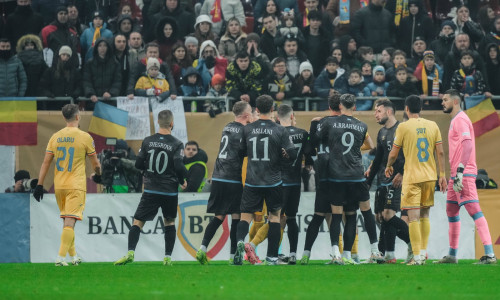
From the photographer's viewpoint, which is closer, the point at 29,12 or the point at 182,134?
the point at 182,134

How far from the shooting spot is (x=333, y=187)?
47.8 feet

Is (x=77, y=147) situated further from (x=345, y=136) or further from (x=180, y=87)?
(x=180, y=87)

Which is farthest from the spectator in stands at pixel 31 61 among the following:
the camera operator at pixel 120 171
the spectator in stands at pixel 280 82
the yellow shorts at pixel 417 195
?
the yellow shorts at pixel 417 195

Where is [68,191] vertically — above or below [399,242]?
above

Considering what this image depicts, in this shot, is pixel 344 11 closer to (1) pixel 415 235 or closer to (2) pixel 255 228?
(2) pixel 255 228

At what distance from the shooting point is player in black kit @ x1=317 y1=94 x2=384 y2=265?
1450cm

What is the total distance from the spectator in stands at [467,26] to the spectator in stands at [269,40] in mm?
4306

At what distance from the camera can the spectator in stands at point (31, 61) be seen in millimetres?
20547

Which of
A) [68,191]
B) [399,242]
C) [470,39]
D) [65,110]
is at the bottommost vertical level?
[399,242]

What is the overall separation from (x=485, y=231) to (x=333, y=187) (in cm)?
239

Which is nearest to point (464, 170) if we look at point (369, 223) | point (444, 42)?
point (369, 223)

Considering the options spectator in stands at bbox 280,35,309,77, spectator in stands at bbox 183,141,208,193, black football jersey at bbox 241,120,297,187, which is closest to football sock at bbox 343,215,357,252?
black football jersey at bbox 241,120,297,187

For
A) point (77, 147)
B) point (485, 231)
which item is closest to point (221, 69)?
point (77, 147)

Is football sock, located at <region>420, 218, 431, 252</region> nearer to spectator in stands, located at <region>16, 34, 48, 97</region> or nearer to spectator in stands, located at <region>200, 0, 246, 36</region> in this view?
spectator in stands, located at <region>16, 34, 48, 97</region>
